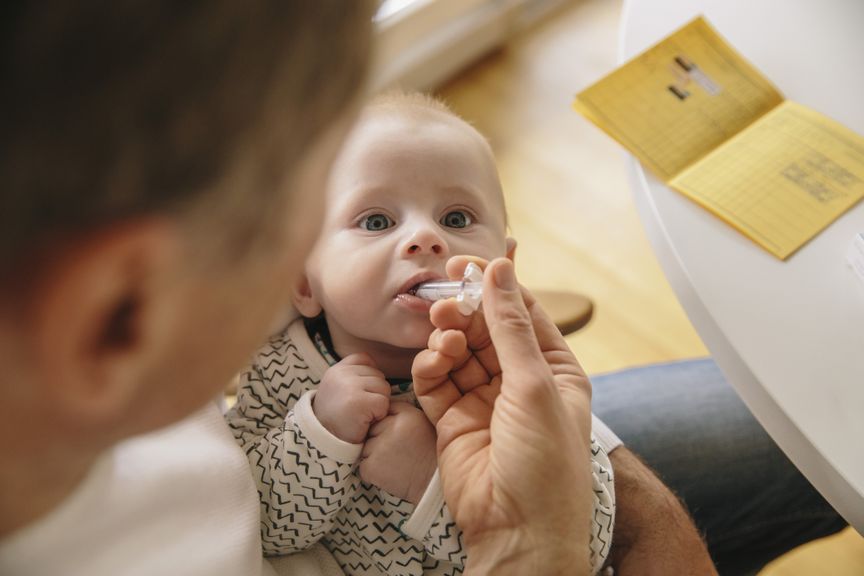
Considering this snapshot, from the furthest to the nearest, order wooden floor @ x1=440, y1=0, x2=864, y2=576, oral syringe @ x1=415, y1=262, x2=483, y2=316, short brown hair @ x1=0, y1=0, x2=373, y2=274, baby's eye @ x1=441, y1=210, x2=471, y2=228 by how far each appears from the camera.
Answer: wooden floor @ x1=440, y1=0, x2=864, y2=576 → baby's eye @ x1=441, y1=210, x2=471, y2=228 → oral syringe @ x1=415, y1=262, x2=483, y2=316 → short brown hair @ x1=0, y1=0, x2=373, y2=274

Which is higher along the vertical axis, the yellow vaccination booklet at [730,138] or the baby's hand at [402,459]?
the yellow vaccination booklet at [730,138]

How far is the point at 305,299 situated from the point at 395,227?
0.17 meters

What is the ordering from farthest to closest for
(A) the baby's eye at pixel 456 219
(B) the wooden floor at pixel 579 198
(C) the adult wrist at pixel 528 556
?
(B) the wooden floor at pixel 579 198
(A) the baby's eye at pixel 456 219
(C) the adult wrist at pixel 528 556

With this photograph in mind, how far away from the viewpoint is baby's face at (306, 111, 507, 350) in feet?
3.45

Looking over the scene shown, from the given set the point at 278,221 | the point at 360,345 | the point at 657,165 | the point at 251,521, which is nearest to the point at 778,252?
the point at 657,165

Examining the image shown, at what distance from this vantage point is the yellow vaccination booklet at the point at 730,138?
120cm

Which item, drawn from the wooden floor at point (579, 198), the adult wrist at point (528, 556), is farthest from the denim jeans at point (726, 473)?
the wooden floor at point (579, 198)

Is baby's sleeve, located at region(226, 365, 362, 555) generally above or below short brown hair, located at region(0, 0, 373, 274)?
below

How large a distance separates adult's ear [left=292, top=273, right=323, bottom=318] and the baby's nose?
189 millimetres

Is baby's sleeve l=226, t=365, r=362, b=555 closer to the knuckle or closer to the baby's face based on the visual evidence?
the baby's face

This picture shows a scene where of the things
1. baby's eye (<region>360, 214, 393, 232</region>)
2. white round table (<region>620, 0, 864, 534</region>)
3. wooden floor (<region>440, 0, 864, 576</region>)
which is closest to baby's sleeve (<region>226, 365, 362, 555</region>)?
baby's eye (<region>360, 214, 393, 232</region>)

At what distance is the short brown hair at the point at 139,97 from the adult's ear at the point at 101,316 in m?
0.01

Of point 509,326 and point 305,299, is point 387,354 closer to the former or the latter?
point 305,299

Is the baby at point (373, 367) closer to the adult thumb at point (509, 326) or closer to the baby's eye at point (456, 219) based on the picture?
the baby's eye at point (456, 219)
